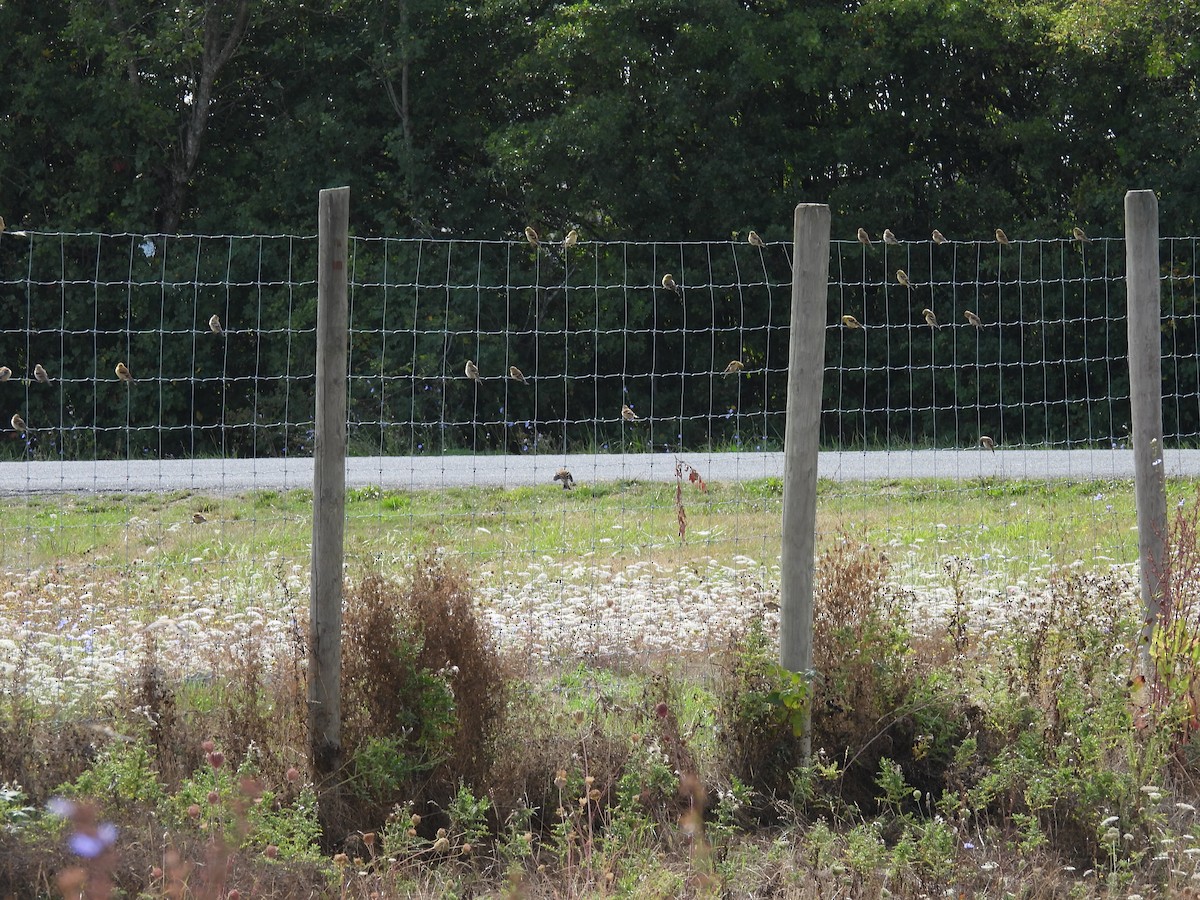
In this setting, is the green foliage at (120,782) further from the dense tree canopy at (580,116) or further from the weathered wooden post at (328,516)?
the dense tree canopy at (580,116)

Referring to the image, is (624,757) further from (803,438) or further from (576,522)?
(576,522)

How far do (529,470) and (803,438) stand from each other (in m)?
7.74

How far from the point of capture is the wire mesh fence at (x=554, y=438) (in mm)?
6754

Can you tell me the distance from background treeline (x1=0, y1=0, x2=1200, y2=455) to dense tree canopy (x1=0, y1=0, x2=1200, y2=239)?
4cm

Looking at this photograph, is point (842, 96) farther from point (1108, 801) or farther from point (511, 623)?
point (1108, 801)

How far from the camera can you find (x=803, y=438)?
4379mm

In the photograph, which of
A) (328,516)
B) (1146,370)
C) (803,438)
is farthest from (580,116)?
(328,516)

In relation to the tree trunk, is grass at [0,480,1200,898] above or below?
below

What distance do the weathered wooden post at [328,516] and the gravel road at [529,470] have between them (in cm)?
614

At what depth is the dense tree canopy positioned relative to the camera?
15625mm

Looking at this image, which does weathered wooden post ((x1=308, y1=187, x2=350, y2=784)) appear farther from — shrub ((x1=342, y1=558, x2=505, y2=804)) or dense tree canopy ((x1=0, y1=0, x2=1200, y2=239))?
dense tree canopy ((x1=0, y1=0, x2=1200, y2=239))

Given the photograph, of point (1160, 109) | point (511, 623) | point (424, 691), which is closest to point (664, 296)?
point (1160, 109)

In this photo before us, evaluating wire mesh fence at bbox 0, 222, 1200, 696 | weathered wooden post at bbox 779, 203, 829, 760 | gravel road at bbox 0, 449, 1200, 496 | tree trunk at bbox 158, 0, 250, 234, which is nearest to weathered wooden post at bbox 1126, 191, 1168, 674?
wire mesh fence at bbox 0, 222, 1200, 696

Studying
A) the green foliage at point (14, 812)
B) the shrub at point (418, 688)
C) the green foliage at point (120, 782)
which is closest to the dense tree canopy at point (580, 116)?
the shrub at point (418, 688)
